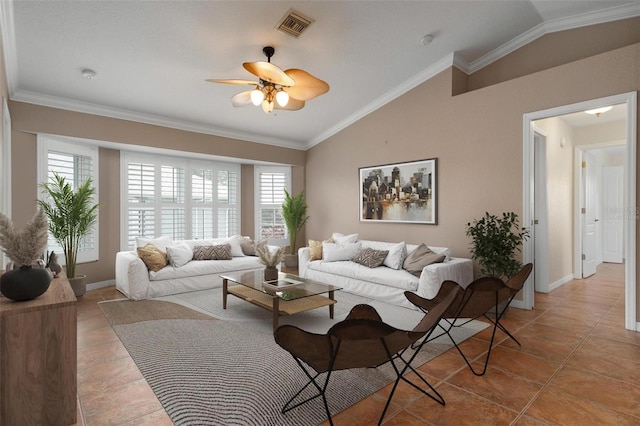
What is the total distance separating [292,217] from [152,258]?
Result: 3024 mm

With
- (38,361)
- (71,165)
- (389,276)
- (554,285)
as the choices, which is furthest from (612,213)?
(71,165)

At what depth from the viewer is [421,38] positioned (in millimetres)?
4113

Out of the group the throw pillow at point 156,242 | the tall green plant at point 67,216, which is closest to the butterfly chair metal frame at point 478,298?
the throw pillow at point 156,242

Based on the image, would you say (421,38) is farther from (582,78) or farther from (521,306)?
(521,306)

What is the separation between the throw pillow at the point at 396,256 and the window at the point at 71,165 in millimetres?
4588

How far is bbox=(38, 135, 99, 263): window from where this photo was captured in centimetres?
463

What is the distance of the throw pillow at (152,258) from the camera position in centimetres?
466

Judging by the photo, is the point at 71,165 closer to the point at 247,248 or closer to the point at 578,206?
the point at 247,248

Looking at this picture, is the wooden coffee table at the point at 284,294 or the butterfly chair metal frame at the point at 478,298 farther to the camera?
the wooden coffee table at the point at 284,294

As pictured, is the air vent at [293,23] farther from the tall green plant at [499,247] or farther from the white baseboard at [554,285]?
the white baseboard at [554,285]

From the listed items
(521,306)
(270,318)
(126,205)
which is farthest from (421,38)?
(126,205)

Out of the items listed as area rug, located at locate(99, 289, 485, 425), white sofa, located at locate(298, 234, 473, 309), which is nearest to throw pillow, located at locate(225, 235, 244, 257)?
white sofa, located at locate(298, 234, 473, 309)

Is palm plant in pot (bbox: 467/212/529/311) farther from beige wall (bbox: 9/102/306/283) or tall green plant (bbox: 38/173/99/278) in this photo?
tall green plant (bbox: 38/173/99/278)

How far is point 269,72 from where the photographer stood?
2.91m
